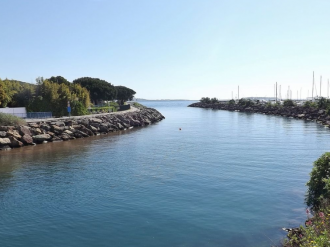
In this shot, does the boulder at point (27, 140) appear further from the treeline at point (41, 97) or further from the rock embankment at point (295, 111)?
the rock embankment at point (295, 111)

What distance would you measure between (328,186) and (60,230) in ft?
35.8

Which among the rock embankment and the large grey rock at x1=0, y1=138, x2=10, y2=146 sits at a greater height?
the rock embankment

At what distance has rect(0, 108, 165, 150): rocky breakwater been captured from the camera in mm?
36281

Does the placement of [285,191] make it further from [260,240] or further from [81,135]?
[81,135]

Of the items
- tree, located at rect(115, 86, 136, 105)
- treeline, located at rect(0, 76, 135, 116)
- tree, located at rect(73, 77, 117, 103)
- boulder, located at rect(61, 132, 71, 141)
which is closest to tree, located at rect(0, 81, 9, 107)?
treeline, located at rect(0, 76, 135, 116)

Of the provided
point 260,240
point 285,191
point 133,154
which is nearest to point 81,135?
point 133,154

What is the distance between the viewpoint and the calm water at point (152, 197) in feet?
42.0

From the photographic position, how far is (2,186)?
786 inches

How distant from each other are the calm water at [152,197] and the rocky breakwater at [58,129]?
18.5ft

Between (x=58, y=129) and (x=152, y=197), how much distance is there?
29.1 m

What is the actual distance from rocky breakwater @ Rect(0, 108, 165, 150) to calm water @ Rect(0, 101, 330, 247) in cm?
563

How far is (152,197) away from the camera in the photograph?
1733cm

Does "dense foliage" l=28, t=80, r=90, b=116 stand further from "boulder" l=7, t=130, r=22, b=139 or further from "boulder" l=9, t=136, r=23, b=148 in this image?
"boulder" l=9, t=136, r=23, b=148

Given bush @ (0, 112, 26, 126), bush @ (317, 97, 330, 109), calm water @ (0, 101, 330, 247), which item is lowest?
calm water @ (0, 101, 330, 247)
